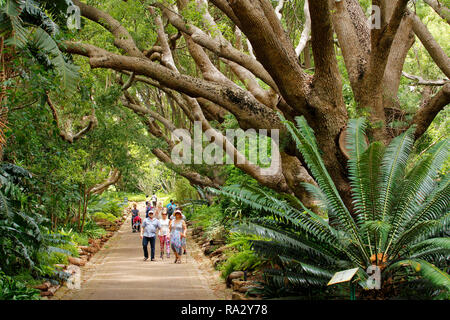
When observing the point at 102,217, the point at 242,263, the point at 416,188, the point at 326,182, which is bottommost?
the point at 242,263

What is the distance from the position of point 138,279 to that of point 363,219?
517cm

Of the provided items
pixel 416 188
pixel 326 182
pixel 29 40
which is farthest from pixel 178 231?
pixel 416 188

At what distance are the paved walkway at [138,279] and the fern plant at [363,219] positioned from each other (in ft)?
7.52

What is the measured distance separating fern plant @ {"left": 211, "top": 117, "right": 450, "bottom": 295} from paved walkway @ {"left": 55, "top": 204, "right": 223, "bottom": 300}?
7.52 feet

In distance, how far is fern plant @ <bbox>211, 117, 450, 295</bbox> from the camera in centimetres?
639

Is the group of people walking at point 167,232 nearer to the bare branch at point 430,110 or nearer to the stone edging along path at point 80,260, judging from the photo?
the stone edging along path at point 80,260

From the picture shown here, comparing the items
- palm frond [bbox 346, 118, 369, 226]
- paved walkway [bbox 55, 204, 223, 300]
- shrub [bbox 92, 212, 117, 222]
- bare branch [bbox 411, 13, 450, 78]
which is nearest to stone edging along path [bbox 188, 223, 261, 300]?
paved walkway [bbox 55, 204, 223, 300]

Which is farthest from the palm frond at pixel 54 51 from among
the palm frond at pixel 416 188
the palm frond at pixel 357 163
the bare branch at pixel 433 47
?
the bare branch at pixel 433 47

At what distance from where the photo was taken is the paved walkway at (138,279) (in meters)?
8.41

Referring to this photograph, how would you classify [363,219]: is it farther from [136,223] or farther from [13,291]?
[136,223]

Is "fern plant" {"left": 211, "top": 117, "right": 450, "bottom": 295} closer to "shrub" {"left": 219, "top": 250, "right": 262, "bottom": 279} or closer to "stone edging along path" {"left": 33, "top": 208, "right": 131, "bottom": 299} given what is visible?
"shrub" {"left": 219, "top": 250, "right": 262, "bottom": 279}

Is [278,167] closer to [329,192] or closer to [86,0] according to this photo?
[329,192]

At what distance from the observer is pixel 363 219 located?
688cm

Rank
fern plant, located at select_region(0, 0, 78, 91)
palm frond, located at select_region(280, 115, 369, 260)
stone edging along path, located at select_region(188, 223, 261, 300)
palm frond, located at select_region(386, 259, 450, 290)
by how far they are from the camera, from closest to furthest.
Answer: palm frond, located at select_region(386, 259, 450, 290) < fern plant, located at select_region(0, 0, 78, 91) < palm frond, located at select_region(280, 115, 369, 260) < stone edging along path, located at select_region(188, 223, 261, 300)
